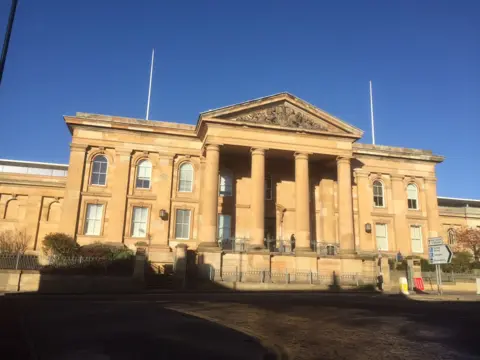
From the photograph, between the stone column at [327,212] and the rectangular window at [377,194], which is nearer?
the stone column at [327,212]

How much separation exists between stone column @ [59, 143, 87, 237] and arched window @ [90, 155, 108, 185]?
94 centimetres

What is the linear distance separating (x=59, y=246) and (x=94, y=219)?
5.37m

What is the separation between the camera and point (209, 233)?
93.0 ft

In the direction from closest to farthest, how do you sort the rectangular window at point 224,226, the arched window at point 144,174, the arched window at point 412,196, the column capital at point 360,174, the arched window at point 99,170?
the arched window at point 99,170, the arched window at point 144,174, the rectangular window at point 224,226, the column capital at point 360,174, the arched window at point 412,196

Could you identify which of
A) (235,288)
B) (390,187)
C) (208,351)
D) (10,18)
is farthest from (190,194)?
(208,351)

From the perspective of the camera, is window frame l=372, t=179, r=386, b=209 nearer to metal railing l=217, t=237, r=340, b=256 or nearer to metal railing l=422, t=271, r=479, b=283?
metal railing l=217, t=237, r=340, b=256

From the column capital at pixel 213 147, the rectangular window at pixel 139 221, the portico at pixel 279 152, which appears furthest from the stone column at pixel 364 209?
the rectangular window at pixel 139 221

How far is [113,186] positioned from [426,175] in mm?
29475

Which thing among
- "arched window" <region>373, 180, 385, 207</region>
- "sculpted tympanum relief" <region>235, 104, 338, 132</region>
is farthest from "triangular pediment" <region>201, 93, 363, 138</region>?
"arched window" <region>373, 180, 385, 207</region>

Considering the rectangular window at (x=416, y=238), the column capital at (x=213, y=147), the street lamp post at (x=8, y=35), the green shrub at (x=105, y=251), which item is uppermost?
the column capital at (x=213, y=147)

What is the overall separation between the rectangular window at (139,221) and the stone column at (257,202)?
8838mm

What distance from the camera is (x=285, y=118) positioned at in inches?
1300

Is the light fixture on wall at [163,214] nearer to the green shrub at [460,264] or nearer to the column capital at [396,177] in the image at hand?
the column capital at [396,177]

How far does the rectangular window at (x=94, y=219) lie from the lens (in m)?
31.4
